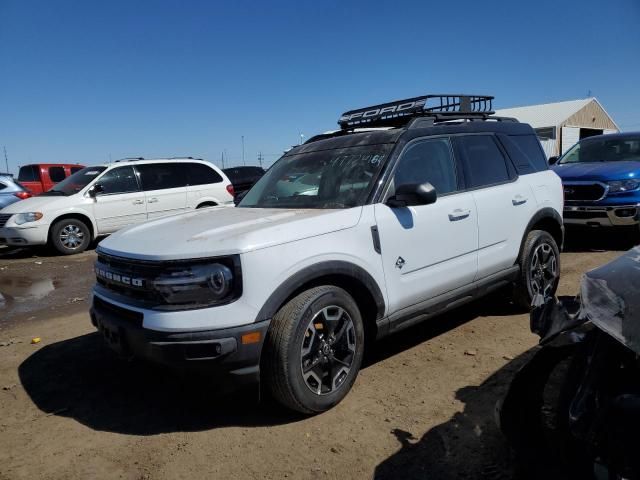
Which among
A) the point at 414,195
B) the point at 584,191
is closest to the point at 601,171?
the point at 584,191

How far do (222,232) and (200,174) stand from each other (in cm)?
822

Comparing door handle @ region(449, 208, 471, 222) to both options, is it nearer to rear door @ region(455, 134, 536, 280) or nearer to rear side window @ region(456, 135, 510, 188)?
rear door @ region(455, 134, 536, 280)

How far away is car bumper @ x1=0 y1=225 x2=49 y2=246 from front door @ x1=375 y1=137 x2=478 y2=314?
8127 millimetres

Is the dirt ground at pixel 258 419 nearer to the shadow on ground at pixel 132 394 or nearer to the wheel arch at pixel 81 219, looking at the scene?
the shadow on ground at pixel 132 394

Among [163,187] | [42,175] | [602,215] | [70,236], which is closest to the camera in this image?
[602,215]

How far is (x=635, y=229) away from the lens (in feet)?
24.9

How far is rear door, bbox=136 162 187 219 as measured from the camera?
1006cm

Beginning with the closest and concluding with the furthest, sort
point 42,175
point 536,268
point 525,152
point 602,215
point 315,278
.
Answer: point 315,278, point 536,268, point 525,152, point 602,215, point 42,175

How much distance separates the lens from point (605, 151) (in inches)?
335

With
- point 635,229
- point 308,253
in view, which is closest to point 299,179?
point 308,253

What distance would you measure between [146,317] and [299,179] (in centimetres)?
184

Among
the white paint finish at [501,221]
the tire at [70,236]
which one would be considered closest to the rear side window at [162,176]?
the tire at [70,236]

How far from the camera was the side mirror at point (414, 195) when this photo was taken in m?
3.25

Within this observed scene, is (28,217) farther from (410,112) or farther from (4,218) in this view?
(410,112)
